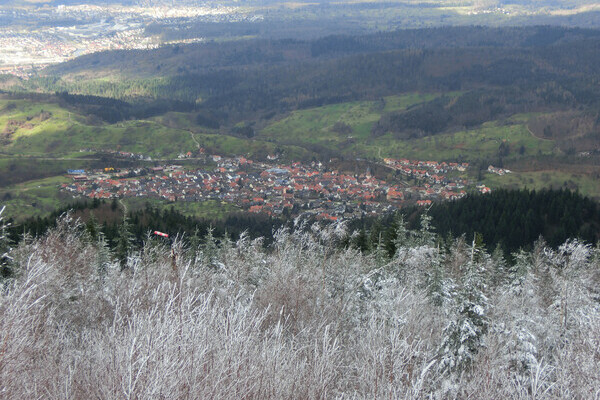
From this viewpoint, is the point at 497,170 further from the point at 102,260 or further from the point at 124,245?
the point at 102,260

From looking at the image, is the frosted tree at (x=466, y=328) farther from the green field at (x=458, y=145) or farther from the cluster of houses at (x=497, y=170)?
the green field at (x=458, y=145)

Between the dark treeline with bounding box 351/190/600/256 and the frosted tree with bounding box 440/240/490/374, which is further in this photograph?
the dark treeline with bounding box 351/190/600/256

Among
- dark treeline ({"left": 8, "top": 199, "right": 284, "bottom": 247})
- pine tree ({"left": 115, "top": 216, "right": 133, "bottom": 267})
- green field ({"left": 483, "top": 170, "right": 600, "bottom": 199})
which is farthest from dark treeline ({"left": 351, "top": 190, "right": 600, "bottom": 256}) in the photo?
green field ({"left": 483, "top": 170, "right": 600, "bottom": 199})

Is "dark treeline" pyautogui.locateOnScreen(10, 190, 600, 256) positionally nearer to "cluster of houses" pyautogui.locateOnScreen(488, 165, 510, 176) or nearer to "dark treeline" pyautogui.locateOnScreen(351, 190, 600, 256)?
"dark treeline" pyautogui.locateOnScreen(351, 190, 600, 256)

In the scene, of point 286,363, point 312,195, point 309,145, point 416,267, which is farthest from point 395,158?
point 286,363

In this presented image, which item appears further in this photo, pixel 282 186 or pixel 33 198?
pixel 282 186

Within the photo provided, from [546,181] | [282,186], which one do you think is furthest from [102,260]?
[546,181]
